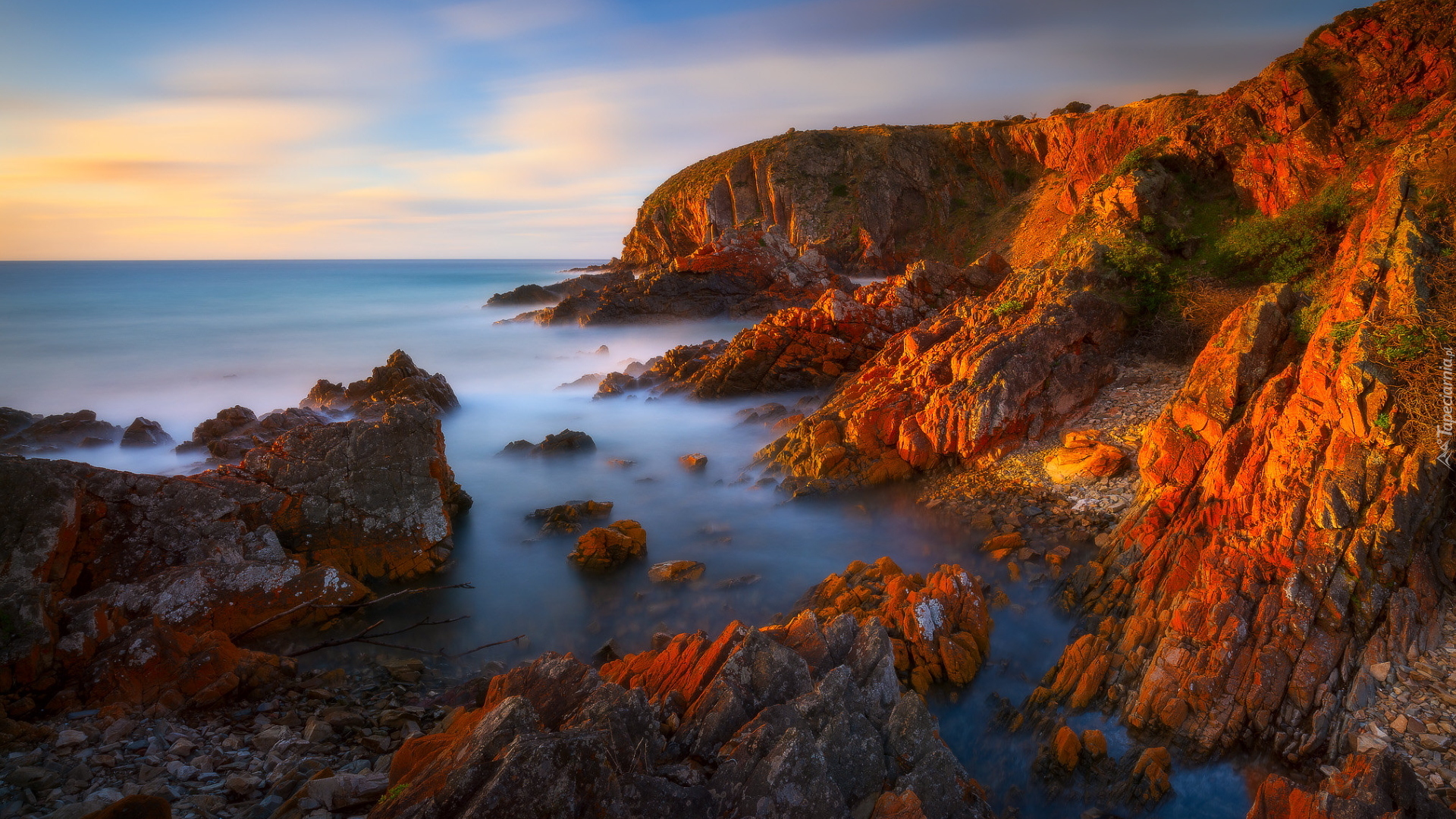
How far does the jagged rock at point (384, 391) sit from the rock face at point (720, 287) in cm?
1906

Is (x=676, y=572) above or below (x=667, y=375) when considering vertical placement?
below

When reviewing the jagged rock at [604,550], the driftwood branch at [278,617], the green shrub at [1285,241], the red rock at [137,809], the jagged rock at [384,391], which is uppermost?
the green shrub at [1285,241]

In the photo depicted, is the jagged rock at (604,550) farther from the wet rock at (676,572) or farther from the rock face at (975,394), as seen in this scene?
the rock face at (975,394)

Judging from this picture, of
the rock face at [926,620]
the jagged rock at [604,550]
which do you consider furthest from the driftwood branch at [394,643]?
the rock face at [926,620]

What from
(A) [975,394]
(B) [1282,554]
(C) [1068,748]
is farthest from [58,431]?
(B) [1282,554]

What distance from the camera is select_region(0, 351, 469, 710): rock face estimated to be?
7473mm

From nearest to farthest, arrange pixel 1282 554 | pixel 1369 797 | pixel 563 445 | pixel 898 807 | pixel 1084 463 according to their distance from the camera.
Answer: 1. pixel 1369 797
2. pixel 898 807
3. pixel 1282 554
4. pixel 1084 463
5. pixel 563 445

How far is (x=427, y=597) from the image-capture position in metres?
12.2

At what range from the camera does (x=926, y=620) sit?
359 inches

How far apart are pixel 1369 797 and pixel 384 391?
25.1 meters

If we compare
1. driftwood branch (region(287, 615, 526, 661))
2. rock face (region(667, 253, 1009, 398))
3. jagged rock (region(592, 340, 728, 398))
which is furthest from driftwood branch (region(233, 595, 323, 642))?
jagged rock (region(592, 340, 728, 398))

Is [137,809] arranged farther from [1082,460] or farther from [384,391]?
[384,391]

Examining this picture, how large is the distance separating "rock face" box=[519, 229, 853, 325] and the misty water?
5.26ft

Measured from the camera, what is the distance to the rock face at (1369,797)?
190 inches
